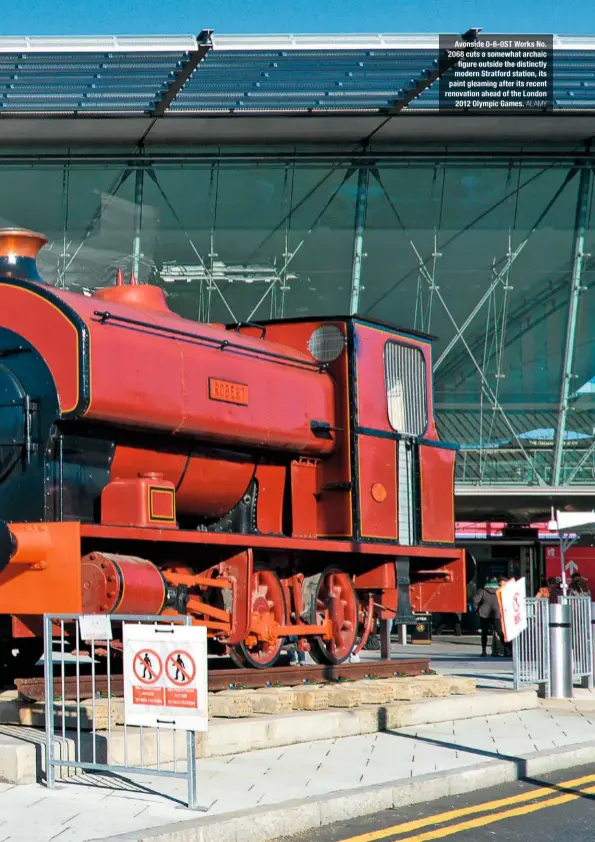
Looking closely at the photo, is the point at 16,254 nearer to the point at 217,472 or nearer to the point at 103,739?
the point at 217,472

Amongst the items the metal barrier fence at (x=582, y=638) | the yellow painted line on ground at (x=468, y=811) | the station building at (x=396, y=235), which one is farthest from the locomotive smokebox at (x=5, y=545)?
the station building at (x=396, y=235)

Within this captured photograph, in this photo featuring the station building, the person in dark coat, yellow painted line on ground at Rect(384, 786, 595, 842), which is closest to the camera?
yellow painted line on ground at Rect(384, 786, 595, 842)

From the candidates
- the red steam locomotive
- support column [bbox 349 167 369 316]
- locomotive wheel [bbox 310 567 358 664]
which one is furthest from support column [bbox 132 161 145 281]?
locomotive wheel [bbox 310 567 358 664]

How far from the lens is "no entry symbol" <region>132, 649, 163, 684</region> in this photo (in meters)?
8.38

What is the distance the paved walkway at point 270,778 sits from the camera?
25.5ft

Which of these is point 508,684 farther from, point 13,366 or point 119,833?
point 119,833

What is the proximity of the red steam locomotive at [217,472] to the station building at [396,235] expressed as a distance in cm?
1412

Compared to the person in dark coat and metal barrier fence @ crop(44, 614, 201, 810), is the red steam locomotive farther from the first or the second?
the person in dark coat

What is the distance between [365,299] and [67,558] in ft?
68.1

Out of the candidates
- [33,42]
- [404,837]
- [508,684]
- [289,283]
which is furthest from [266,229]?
[404,837]

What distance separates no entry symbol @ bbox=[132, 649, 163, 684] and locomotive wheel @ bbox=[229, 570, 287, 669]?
4.92 meters

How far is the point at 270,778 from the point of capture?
369 inches

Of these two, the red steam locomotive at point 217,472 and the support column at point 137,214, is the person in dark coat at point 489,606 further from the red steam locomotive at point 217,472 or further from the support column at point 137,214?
the support column at point 137,214

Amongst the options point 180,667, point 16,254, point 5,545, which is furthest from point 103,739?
point 16,254
